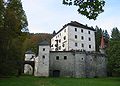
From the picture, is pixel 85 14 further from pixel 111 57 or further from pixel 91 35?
pixel 91 35

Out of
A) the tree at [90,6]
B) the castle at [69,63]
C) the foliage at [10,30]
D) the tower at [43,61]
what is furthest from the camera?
the castle at [69,63]

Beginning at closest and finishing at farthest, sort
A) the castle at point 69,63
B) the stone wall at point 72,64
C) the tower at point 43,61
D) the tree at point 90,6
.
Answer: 1. the tree at point 90,6
2. the tower at point 43,61
3. the castle at point 69,63
4. the stone wall at point 72,64

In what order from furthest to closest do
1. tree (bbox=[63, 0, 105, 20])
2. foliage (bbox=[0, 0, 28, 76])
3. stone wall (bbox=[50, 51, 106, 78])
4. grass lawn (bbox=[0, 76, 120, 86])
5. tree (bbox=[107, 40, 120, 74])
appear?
stone wall (bbox=[50, 51, 106, 78])
tree (bbox=[107, 40, 120, 74])
foliage (bbox=[0, 0, 28, 76])
grass lawn (bbox=[0, 76, 120, 86])
tree (bbox=[63, 0, 105, 20])

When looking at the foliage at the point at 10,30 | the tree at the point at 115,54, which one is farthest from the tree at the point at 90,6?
the tree at the point at 115,54

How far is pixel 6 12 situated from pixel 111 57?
95.4ft

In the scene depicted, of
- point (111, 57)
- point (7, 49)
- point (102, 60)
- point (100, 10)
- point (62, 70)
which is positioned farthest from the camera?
point (102, 60)

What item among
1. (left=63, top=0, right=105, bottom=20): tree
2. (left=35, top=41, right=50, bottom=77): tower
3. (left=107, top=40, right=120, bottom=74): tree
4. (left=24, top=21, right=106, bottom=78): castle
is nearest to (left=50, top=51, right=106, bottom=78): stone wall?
(left=24, top=21, right=106, bottom=78): castle

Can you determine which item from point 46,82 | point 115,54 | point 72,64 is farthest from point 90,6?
point 72,64

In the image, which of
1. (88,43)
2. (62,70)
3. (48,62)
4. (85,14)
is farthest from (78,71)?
(85,14)

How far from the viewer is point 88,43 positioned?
83500 millimetres

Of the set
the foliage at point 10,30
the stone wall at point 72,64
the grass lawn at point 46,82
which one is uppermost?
the foliage at point 10,30

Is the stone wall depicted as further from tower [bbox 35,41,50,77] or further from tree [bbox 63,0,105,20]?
tree [bbox 63,0,105,20]

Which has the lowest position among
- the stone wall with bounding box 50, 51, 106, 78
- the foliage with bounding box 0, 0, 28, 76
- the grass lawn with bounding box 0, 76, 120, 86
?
the grass lawn with bounding box 0, 76, 120, 86

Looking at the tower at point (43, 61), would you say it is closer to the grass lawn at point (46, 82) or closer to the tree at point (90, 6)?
the grass lawn at point (46, 82)
